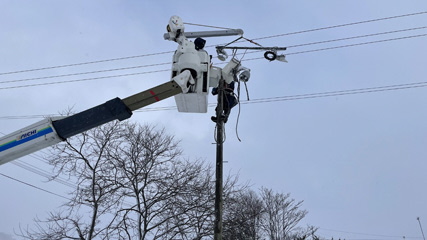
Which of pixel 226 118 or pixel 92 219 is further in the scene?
pixel 92 219

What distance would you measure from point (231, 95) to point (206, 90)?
3.01m

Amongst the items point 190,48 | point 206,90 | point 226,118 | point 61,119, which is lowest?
point 61,119

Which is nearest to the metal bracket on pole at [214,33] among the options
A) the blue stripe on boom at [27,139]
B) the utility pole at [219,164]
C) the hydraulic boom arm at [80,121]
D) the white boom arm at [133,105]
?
the utility pole at [219,164]

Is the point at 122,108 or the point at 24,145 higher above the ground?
the point at 122,108

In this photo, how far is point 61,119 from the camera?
14.8 feet

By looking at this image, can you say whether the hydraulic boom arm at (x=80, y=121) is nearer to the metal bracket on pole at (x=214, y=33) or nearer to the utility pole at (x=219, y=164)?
the metal bracket on pole at (x=214, y=33)

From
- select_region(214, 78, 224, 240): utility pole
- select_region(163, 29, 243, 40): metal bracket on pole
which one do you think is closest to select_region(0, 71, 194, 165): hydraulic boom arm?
select_region(163, 29, 243, 40): metal bracket on pole

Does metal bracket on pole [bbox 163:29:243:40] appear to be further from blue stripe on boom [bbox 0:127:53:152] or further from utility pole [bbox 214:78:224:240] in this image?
blue stripe on boom [bbox 0:127:53:152]

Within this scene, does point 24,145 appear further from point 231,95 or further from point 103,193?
point 103,193

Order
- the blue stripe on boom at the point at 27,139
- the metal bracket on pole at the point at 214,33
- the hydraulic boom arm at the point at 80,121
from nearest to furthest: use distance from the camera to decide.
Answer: the hydraulic boom arm at the point at 80,121, the blue stripe on boom at the point at 27,139, the metal bracket on pole at the point at 214,33

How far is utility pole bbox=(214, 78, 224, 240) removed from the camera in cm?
650

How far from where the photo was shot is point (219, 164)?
7.09 metres

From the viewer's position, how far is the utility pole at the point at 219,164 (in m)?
6.50

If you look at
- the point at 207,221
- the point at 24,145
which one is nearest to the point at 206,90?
the point at 24,145
